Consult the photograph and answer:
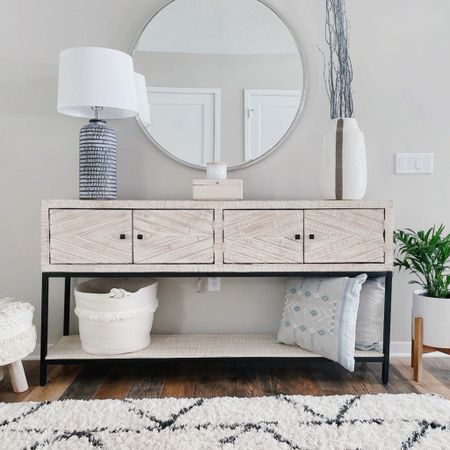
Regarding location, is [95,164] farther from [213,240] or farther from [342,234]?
[342,234]

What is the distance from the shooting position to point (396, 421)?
1.48 metres

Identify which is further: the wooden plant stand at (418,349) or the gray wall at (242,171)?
the gray wall at (242,171)

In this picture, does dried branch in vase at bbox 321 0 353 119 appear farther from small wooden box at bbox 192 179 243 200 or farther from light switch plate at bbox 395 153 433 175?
small wooden box at bbox 192 179 243 200

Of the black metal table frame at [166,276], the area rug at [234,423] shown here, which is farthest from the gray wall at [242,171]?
the area rug at [234,423]

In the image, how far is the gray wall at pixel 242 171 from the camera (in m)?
2.16

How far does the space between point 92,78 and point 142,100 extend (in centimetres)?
37

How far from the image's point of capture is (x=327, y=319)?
183 cm

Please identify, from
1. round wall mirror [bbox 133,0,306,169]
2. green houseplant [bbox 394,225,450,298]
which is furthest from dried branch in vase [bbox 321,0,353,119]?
green houseplant [bbox 394,225,450,298]

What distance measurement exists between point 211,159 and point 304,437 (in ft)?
4.25

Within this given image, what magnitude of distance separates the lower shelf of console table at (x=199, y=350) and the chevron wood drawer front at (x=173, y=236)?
0.39 meters

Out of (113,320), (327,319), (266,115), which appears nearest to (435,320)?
(327,319)

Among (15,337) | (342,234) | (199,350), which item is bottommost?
(199,350)

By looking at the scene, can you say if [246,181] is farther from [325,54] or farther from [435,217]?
→ [435,217]

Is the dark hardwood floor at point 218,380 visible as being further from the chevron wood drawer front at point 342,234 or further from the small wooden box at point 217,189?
the small wooden box at point 217,189
